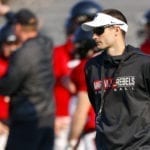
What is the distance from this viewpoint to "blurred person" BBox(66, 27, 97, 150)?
8.73m

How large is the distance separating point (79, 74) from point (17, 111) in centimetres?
73

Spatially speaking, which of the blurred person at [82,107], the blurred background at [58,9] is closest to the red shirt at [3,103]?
the blurred person at [82,107]

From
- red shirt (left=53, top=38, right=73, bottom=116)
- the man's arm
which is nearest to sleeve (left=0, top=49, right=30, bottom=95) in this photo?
the man's arm

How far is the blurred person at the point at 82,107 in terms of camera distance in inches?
344

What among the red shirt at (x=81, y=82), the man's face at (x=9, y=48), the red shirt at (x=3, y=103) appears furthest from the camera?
the red shirt at (x=3, y=103)

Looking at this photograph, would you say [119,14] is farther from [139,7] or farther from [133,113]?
[139,7]

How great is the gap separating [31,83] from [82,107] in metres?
0.58

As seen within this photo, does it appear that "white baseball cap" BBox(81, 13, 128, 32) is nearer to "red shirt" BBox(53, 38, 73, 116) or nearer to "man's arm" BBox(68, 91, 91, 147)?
"man's arm" BBox(68, 91, 91, 147)

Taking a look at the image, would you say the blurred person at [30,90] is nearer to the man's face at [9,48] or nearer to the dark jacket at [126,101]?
the man's face at [9,48]

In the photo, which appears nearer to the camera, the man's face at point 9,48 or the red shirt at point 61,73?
the man's face at point 9,48

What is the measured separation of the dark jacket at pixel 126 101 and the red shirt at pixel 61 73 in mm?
3354

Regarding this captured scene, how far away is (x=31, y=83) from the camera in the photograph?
356 inches

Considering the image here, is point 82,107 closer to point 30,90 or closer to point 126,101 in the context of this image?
point 30,90

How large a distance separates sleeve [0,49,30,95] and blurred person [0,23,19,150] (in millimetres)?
483
